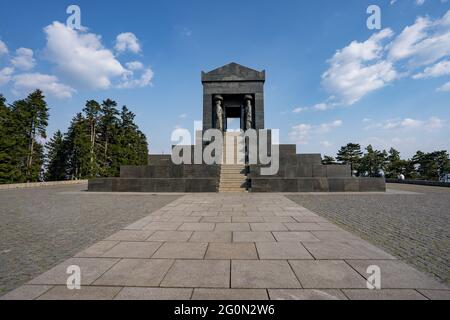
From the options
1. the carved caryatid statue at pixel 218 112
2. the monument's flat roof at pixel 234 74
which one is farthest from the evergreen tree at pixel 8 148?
the carved caryatid statue at pixel 218 112

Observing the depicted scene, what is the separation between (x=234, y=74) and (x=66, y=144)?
134 feet

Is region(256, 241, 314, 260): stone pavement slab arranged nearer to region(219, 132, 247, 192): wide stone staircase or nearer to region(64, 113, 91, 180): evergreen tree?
region(219, 132, 247, 192): wide stone staircase

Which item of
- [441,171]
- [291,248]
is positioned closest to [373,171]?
[441,171]

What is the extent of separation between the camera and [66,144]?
4425 cm

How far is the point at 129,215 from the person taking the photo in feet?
24.1

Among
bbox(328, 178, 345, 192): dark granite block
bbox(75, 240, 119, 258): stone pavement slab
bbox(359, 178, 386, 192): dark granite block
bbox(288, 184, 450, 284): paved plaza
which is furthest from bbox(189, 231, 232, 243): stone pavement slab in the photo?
bbox(359, 178, 386, 192): dark granite block

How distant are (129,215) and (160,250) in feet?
12.6

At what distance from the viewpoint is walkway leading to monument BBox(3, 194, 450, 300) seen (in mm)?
2621

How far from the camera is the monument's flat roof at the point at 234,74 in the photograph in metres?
21.5

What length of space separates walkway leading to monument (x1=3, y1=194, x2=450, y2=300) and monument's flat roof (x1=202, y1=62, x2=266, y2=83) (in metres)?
18.8

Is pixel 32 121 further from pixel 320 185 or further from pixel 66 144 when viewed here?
pixel 320 185

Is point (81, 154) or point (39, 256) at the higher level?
point (81, 154)

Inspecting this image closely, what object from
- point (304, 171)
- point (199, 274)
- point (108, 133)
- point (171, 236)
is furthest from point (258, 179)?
point (108, 133)
